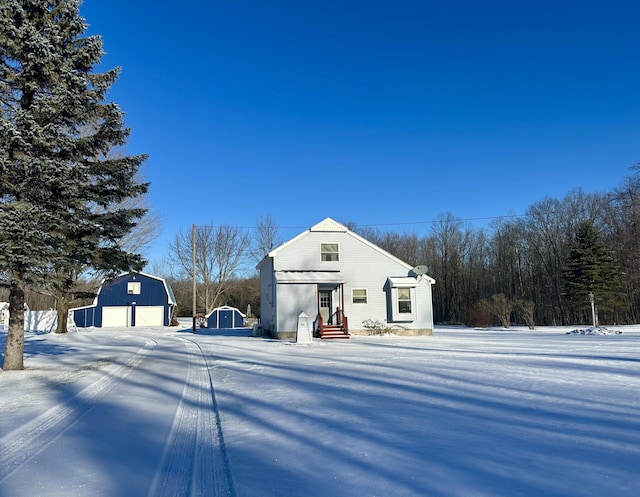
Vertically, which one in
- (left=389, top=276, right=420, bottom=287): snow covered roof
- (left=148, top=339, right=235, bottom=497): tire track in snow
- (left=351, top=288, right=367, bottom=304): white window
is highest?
(left=389, top=276, right=420, bottom=287): snow covered roof

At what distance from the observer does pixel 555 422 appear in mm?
5141

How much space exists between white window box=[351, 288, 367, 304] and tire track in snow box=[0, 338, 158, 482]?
15.8m

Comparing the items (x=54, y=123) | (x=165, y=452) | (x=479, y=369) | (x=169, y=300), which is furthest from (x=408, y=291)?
(x=169, y=300)

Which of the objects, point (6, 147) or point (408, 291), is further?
point (408, 291)

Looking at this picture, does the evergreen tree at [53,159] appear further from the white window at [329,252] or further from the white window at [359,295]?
the white window at [359,295]

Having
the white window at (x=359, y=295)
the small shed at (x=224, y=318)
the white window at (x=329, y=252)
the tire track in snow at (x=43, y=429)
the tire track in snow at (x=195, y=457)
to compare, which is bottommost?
the tire track in snow at (x=195, y=457)

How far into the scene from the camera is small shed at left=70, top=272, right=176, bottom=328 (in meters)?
38.3

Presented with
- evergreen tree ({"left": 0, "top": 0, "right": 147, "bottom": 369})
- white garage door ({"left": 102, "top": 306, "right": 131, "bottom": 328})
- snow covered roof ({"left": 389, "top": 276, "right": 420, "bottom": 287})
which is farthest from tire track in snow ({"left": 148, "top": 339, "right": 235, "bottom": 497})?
white garage door ({"left": 102, "top": 306, "right": 131, "bottom": 328})

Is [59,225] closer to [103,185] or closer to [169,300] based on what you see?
[103,185]

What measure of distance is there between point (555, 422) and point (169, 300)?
38.3 m

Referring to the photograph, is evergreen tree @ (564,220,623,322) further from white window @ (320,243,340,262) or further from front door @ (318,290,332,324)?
front door @ (318,290,332,324)

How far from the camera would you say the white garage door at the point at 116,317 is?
126 feet

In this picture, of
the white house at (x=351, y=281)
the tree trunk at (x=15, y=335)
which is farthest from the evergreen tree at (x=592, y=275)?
the tree trunk at (x=15, y=335)

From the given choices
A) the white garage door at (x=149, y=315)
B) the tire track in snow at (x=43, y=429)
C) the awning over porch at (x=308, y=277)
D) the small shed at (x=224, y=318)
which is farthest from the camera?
the white garage door at (x=149, y=315)
